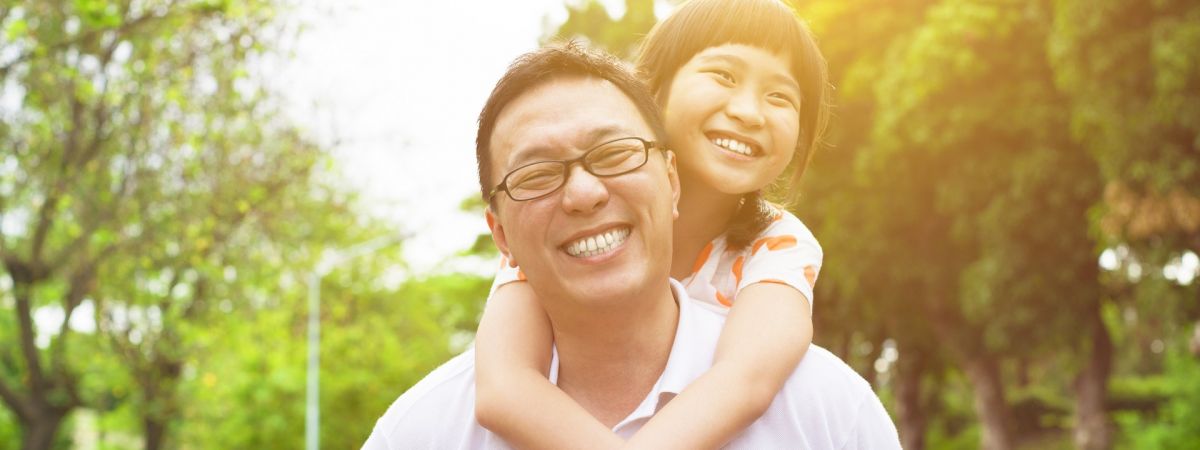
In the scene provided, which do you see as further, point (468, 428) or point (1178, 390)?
point (1178, 390)

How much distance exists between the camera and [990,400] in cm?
2486

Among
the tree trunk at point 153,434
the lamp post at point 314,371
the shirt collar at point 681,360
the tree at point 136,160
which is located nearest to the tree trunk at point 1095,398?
the lamp post at point 314,371

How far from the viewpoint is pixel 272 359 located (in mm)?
23531

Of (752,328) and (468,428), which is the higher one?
(752,328)

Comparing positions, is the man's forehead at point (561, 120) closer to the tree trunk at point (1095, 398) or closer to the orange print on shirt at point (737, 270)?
the orange print on shirt at point (737, 270)

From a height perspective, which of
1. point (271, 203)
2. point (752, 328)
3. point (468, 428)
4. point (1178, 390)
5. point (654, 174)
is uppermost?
point (654, 174)

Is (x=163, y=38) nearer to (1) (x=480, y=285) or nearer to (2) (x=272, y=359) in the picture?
(2) (x=272, y=359)

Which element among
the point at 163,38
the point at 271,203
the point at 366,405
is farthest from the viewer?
the point at 366,405

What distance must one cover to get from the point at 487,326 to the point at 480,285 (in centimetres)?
3296

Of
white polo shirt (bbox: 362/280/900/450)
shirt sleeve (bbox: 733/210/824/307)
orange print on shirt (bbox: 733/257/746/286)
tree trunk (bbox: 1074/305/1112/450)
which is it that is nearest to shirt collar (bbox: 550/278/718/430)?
white polo shirt (bbox: 362/280/900/450)

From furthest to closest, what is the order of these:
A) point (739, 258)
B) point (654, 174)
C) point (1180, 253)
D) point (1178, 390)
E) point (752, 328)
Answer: point (1178, 390)
point (1180, 253)
point (739, 258)
point (752, 328)
point (654, 174)

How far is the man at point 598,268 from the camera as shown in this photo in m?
2.40

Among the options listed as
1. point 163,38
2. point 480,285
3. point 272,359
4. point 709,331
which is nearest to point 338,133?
point 163,38

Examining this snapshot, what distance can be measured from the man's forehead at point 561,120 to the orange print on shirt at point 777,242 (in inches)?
31.1
